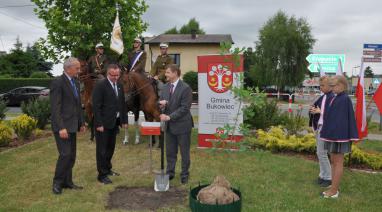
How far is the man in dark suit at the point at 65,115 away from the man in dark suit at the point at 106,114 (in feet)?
1.26

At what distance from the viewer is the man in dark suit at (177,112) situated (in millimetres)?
6098

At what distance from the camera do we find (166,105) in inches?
247

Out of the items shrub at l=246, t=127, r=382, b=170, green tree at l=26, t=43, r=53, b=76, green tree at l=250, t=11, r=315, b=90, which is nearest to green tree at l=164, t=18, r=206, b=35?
green tree at l=26, t=43, r=53, b=76

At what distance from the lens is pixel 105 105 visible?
6.38 metres

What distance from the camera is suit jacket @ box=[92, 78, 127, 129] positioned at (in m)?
6.28

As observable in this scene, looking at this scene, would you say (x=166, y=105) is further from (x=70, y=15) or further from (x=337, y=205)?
(x=70, y=15)

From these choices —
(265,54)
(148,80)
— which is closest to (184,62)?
(265,54)

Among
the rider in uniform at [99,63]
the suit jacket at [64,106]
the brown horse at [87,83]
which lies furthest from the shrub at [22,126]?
the suit jacket at [64,106]

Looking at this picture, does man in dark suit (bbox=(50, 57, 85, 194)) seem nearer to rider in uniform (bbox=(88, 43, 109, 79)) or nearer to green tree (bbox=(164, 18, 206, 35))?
rider in uniform (bbox=(88, 43, 109, 79))

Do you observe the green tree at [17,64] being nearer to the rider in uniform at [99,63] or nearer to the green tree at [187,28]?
the green tree at [187,28]

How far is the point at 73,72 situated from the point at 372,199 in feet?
16.7

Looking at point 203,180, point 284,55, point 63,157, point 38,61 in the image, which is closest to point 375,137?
point 203,180

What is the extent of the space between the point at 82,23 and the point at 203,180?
7.70 metres

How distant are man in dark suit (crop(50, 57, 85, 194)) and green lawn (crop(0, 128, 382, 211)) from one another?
1.50 ft
